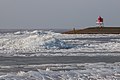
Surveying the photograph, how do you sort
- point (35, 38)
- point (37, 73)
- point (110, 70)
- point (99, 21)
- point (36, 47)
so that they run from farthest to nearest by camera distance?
1. point (99, 21)
2. point (35, 38)
3. point (36, 47)
4. point (110, 70)
5. point (37, 73)

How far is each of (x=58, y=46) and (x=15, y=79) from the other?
1506 cm

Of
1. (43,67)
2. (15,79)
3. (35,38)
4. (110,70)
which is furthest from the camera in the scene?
(35,38)

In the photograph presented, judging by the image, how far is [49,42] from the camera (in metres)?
27.2

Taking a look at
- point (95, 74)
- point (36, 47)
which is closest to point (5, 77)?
point (95, 74)

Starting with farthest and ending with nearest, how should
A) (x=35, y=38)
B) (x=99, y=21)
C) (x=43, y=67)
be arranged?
(x=99, y=21) → (x=35, y=38) → (x=43, y=67)

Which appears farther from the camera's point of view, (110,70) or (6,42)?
(6,42)

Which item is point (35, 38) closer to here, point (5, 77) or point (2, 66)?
point (2, 66)

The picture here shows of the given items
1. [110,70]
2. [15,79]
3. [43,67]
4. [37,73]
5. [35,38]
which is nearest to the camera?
[15,79]

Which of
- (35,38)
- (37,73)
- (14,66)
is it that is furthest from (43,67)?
(35,38)

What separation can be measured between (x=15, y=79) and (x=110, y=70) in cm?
380

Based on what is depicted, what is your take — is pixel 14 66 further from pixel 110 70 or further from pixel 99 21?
pixel 99 21

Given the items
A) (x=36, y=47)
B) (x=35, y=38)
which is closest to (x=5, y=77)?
(x=36, y=47)

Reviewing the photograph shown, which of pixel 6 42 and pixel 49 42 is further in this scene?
pixel 6 42

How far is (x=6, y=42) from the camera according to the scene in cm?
2912
